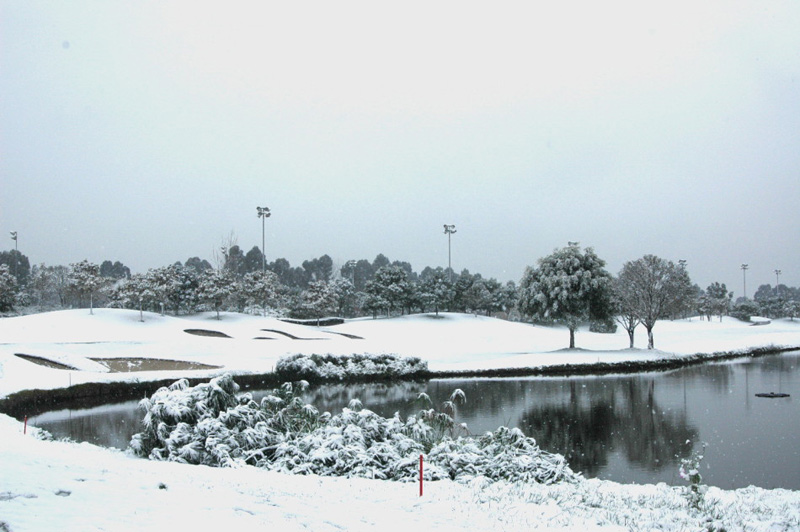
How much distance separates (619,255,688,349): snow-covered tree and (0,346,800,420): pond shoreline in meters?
3.53

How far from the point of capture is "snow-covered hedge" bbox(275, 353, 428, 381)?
31969 mm

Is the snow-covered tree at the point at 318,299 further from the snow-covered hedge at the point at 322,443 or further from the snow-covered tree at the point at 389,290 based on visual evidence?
the snow-covered hedge at the point at 322,443

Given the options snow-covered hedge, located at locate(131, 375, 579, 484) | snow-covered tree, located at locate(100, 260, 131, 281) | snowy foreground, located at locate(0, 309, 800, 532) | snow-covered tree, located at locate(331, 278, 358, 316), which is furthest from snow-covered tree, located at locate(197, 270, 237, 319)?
snow-covered tree, located at locate(100, 260, 131, 281)

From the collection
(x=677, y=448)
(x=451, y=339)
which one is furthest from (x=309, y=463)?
(x=451, y=339)

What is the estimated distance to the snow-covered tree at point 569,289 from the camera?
4259cm

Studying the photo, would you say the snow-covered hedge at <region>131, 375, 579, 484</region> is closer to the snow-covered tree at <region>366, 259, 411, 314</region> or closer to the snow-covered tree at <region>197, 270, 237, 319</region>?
the snow-covered tree at <region>197, 270, 237, 319</region>

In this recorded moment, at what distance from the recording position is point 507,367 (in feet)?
117

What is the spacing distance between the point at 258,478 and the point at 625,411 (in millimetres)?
15645

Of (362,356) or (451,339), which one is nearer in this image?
(362,356)

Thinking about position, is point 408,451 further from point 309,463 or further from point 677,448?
point 677,448

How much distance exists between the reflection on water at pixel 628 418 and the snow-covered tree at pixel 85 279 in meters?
35.3

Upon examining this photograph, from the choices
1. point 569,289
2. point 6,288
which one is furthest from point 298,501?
point 6,288

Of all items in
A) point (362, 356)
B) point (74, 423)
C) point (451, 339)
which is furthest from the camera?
point (451, 339)

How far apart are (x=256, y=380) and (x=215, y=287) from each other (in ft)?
114
